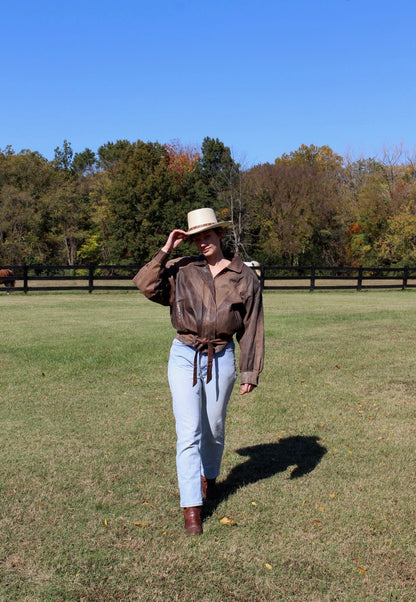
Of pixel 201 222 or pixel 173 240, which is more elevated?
pixel 201 222

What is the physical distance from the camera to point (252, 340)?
162 inches

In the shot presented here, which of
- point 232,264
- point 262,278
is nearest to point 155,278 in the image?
point 232,264

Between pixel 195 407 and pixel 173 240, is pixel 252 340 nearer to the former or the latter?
pixel 195 407

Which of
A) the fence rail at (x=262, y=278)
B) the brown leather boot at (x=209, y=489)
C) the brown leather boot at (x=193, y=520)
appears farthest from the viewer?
the fence rail at (x=262, y=278)

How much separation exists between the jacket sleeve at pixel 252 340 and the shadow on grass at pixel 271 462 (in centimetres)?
105

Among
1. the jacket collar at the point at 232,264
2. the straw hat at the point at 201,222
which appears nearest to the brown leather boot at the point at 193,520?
the jacket collar at the point at 232,264

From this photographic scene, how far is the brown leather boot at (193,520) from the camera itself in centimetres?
385

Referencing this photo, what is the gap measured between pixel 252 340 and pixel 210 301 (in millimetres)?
428

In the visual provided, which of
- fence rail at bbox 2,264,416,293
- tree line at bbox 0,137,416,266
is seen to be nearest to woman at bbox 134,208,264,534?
fence rail at bbox 2,264,416,293

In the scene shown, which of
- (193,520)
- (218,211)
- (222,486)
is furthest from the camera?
(218,211)

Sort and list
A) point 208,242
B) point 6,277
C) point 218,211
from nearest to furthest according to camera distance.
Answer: point 208,242
point 6,277
point 218,211

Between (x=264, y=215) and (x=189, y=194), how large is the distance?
8094 millimetres

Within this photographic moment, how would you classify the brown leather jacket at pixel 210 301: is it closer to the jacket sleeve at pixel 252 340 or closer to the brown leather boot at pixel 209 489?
the jacket sleeve at pixel 252 340

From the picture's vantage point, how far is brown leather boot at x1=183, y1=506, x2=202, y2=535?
152 inches
